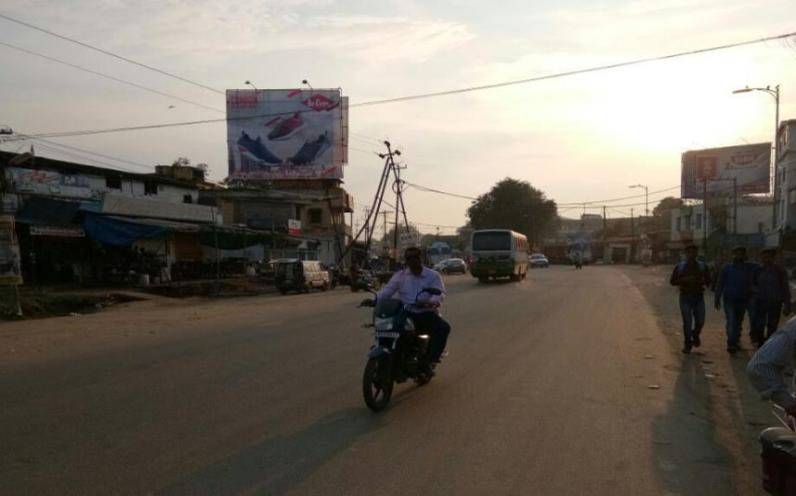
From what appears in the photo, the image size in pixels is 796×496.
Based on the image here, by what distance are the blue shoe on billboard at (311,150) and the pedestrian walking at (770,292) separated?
37603 mm

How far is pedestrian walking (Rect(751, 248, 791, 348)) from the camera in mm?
11203

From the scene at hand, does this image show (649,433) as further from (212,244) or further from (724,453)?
(212,244)

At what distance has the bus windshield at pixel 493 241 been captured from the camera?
3769cm

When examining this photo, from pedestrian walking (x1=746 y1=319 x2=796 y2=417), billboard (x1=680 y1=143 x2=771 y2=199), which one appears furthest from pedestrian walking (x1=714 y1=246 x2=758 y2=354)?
billboard (x1=680 y1=143 x2=771 y2=199)

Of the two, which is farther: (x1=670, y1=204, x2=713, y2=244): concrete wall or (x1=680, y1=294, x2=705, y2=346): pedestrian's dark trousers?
(x1=670, y1=204, x2=713, y2=244): concrete wall

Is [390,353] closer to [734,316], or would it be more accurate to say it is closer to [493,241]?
[734,316]

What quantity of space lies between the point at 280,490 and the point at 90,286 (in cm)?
2605

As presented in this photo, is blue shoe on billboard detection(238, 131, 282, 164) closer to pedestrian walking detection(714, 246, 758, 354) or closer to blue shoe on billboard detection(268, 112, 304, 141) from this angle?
blue shoe on billboard detection(268, 112, 304, 141)

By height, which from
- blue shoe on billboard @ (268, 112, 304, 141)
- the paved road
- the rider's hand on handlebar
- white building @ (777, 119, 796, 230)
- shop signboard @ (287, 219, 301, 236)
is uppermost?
blue shoe on billboard @ (268, 112, 304, 141)

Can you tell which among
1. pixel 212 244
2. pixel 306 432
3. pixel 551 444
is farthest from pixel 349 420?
pixel 212 244

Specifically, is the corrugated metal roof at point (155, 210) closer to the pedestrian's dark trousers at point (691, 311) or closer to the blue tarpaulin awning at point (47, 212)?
the blue tarpaulin awning at point (47, 212)

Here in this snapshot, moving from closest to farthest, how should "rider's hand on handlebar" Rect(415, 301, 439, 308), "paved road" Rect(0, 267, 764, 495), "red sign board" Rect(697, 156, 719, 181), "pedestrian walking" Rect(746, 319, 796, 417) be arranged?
"pedestrian walking" Rect(746, 319, 796, 417) → "paved road" Rect(0, 267, 764, 495) → "rider's hand on handlebar" Rect(415, 301, 439, 308) → "red sign board" Rect(697, 156, 719, 181)

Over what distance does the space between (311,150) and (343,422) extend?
4159cm

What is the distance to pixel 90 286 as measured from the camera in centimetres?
2825
